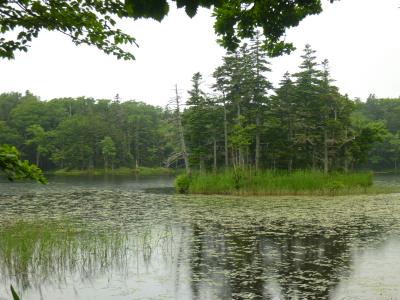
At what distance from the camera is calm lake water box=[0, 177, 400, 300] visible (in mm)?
7185

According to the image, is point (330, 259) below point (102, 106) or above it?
below

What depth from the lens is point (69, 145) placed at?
73688 mm

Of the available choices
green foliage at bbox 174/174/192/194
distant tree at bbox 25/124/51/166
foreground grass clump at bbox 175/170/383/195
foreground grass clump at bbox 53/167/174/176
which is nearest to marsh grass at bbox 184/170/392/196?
foreground grass clump at bbox 175/170/383/195

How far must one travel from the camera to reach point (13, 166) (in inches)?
111

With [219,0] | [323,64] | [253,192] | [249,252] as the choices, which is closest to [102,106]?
[323,64]

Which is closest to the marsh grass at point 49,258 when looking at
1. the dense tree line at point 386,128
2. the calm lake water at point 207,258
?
the calm lake water at point 207,258

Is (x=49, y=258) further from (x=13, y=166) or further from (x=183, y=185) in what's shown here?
(x=183, y=185)

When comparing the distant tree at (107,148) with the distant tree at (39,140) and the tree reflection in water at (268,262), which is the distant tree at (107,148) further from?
the tree reflection in water at (268,262)

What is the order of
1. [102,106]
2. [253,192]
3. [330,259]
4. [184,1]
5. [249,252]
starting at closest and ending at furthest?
[184,1], [330,259], [249,252], [253,192], [102,106]

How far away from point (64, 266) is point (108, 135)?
228 ft

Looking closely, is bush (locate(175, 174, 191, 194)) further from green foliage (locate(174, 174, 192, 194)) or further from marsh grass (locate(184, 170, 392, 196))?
marsh grass (locate(184, 170, 392, 196))

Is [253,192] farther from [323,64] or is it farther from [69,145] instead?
[69,145]

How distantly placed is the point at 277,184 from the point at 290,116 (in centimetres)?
1216

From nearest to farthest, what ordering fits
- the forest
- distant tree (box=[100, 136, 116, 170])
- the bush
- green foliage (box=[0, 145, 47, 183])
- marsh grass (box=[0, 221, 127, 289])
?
green foliage (box=[0, 145, 47, 183]) → marsh grass (box=[0, 221, 127, 289]) → the bush → the forest → distant tree (box=[100, 136, 116, 170])
